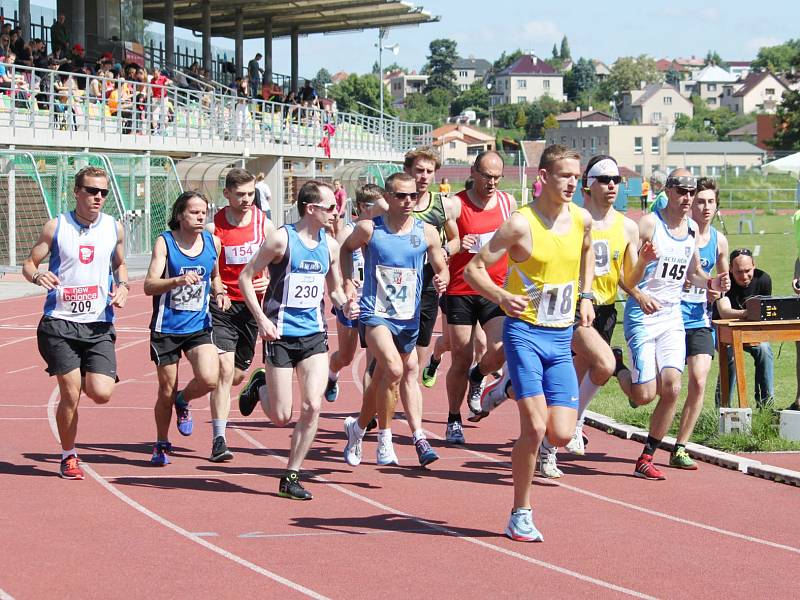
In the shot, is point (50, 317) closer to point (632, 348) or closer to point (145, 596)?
point (145, 596)

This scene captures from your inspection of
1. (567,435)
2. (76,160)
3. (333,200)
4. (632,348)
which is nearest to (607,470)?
(632,348)

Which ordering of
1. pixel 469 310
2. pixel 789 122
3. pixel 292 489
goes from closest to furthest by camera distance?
pixel 292 489 < pixel 469 310 < pixel 789 122

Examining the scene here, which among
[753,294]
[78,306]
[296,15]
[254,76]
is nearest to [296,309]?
[78,306]

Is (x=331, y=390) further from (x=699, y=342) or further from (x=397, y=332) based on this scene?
(x=699, y=342)

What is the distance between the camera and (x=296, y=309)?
849 cm

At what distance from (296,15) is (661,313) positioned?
165 feet

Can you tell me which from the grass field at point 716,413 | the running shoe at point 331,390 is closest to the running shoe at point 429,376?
the running shoe at point 331,390

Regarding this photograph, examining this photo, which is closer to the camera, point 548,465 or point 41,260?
point 41,260

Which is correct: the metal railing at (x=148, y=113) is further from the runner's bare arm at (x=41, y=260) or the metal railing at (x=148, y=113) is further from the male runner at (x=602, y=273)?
the male runner at (x=602, y=273)

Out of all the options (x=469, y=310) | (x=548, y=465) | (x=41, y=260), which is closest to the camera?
(x=41, y=260)

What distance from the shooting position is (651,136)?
12188 cm

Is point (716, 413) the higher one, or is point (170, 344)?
point (170, 344)

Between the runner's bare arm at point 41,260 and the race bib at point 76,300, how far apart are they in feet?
0.29

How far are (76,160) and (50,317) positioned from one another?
19.6 m
